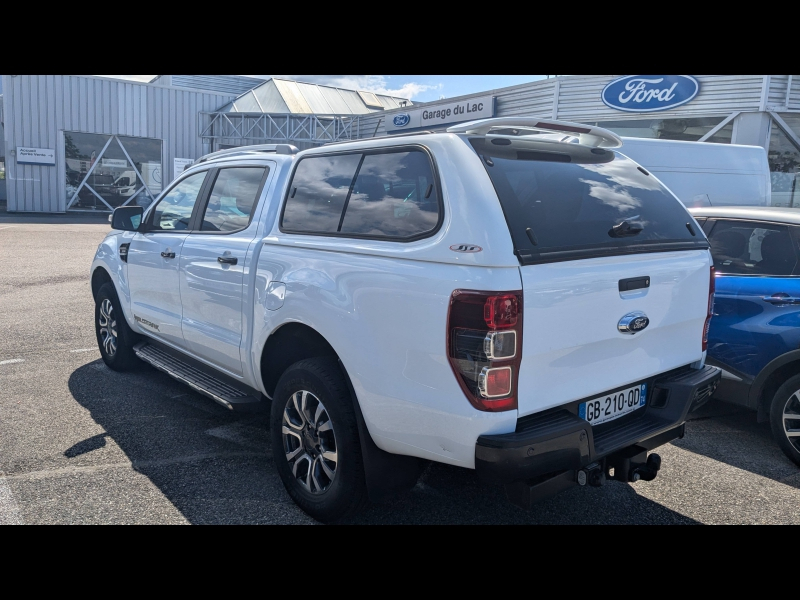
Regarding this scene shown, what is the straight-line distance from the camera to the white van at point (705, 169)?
780cm

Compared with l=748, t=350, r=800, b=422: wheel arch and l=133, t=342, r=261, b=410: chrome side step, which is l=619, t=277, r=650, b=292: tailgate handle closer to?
l=748, t=350, r=800, b=422: wheel arch

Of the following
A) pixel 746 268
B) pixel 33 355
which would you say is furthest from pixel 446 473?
pixel 33 355

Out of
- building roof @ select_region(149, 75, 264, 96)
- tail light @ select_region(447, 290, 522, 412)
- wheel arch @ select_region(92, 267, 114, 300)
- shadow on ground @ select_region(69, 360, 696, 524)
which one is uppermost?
building roof @ select_region(149, 75, 264, 96)

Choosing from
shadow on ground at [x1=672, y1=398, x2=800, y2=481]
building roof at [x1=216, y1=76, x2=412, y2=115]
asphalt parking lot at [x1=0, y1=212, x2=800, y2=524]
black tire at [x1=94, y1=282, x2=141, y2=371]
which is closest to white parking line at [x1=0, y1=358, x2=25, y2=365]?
asphalt parking lot at [x1=0, y1=212, x2=800, y2=524]

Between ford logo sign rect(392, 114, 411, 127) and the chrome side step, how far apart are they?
19.1 metres

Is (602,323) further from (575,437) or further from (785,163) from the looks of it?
(785,163)

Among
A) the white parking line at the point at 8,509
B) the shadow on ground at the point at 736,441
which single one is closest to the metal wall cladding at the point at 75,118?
the white parking line at the point at 8,509

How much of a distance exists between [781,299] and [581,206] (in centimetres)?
214

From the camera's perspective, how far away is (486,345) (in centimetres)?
250

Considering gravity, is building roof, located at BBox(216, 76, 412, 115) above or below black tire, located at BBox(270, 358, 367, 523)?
above

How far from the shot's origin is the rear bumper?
2516 mm

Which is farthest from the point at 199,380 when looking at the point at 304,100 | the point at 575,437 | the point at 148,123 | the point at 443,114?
the point at 148,123

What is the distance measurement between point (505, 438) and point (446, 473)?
1.51 meters

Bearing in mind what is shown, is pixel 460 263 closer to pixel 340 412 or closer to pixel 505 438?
pixel 505 438
